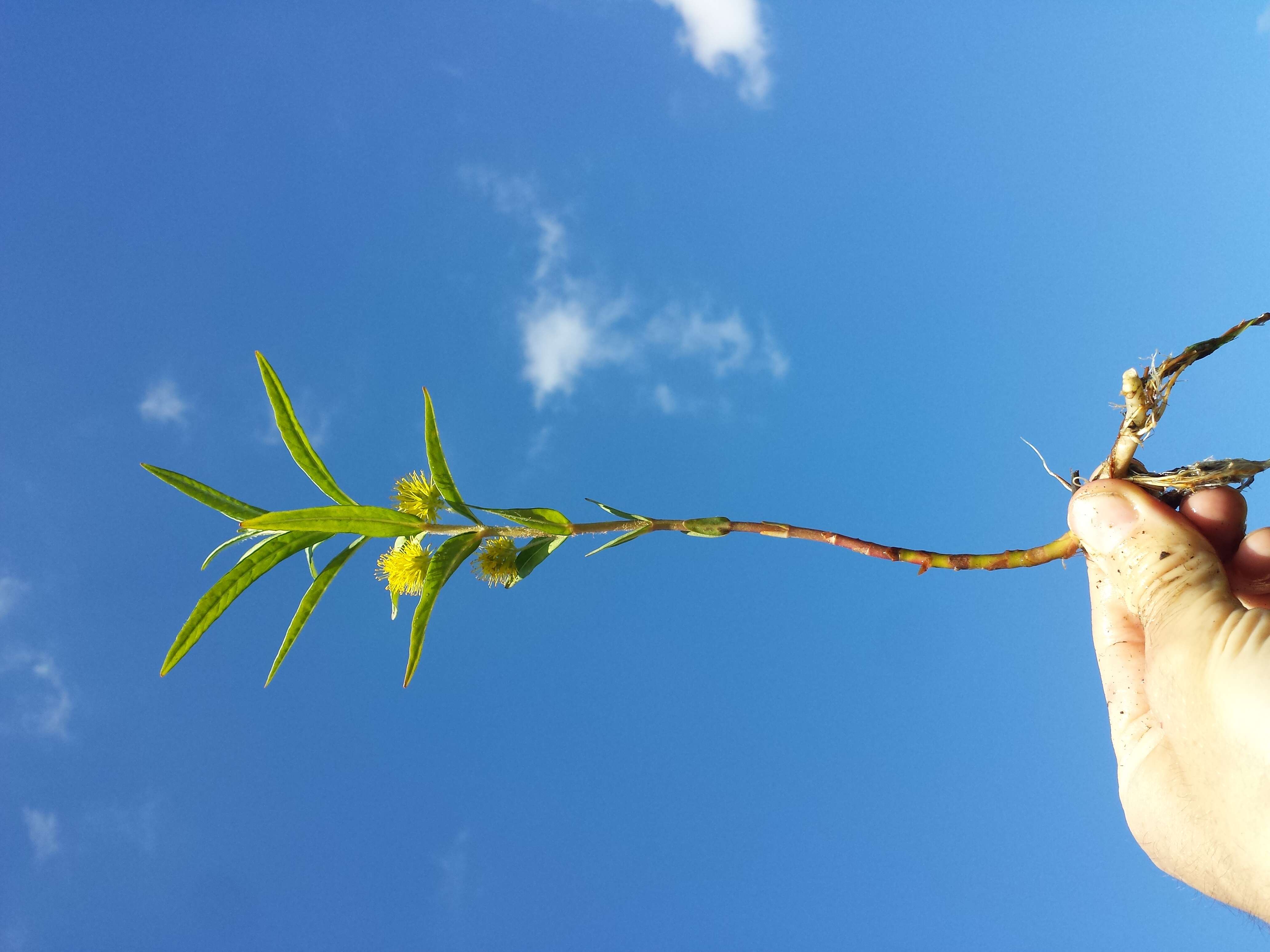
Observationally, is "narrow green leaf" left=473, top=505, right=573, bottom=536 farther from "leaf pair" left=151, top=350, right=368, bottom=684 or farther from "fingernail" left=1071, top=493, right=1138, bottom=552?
"fingernail" left=1071, top=493, right=1138, bottom=552

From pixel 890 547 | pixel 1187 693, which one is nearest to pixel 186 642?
pixel 890 547

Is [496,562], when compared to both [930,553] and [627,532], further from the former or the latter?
[930,553]

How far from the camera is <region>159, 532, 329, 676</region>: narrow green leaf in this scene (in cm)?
218

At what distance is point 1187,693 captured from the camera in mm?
1966

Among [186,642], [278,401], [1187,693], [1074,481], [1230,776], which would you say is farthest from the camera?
[1074,481]

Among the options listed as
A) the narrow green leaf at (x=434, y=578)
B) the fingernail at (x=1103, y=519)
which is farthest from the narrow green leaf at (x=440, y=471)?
the fingernail at (x=1103, y=519)

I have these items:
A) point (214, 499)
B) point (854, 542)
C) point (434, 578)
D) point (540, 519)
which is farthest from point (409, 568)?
point (854, 542)

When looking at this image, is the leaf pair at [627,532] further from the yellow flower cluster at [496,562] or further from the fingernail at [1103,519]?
the fingernail at [1103,519]

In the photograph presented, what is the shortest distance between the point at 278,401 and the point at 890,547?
2.41 meters

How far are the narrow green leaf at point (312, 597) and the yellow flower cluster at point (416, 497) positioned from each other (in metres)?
0.19

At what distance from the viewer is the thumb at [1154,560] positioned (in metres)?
2.06

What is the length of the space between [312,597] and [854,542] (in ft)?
6.77

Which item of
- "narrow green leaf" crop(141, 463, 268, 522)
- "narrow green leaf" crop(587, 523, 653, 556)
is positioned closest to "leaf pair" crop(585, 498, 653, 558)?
"narrow green leaf" crop(587, 523, 653, 556)

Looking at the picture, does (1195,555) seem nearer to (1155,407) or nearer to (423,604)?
(1155,407)
